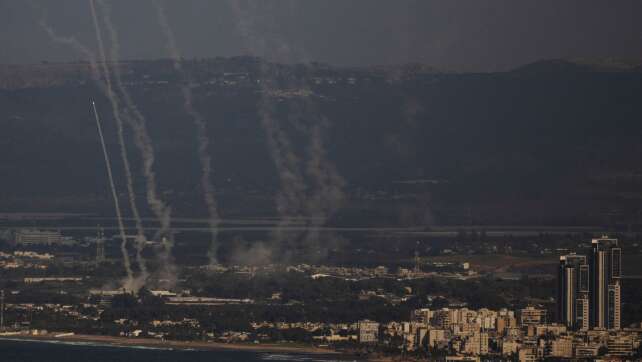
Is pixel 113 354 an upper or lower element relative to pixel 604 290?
lower

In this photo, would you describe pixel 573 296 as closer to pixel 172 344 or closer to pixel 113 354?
pixel 172 344

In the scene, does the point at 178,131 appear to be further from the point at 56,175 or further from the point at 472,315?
the point at 472,315

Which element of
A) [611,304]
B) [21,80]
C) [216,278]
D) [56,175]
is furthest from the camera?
[21,80]

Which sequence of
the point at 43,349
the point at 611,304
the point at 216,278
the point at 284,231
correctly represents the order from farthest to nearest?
1. the point at 284,231
2. the point at 216,278
3. the point at 611,304
4. the point at 43,349

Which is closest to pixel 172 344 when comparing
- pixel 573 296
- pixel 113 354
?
pixel 113 354

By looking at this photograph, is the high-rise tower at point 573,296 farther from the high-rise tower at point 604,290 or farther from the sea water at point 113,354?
the sea water at point 113,354

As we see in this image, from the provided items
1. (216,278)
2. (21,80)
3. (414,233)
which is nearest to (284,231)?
(414,233)
